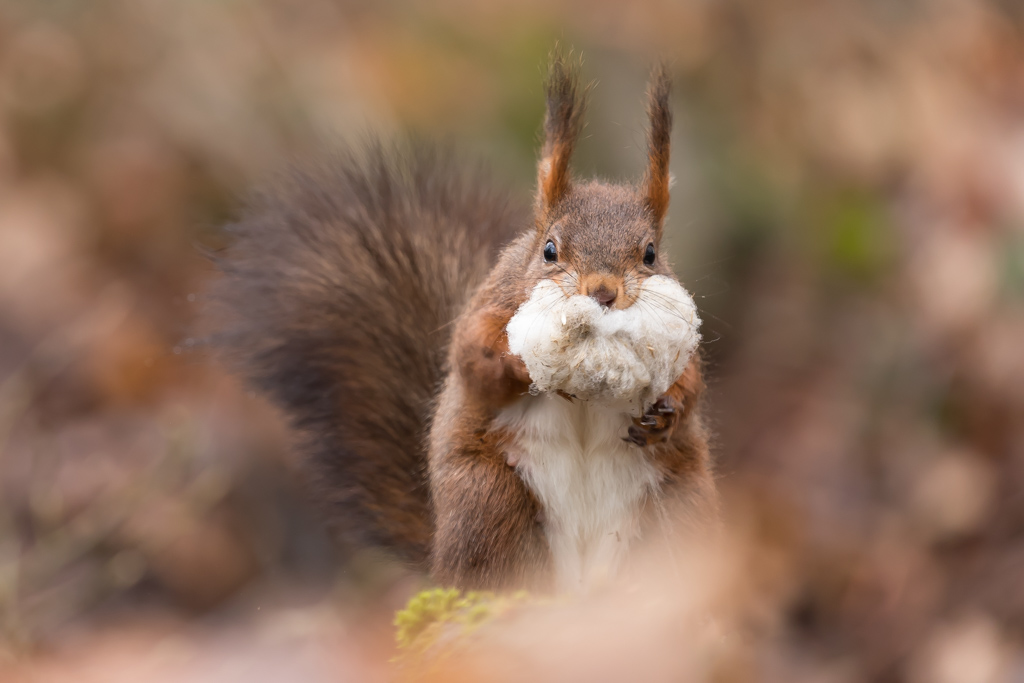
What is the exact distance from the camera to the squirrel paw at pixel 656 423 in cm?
177

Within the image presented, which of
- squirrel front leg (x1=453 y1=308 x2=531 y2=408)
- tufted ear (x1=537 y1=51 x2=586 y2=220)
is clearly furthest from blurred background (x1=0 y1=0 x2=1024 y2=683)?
tufted ear (x1=537 y1=51 x2=586 y2=220)

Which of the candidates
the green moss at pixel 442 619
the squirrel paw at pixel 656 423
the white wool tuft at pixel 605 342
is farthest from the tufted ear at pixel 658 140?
the green moss at pixel 442 619

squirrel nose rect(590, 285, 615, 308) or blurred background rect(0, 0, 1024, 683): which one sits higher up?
blurred background rect(0, 0, 1024, 683)

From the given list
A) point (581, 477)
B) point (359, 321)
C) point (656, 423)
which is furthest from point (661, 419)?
point (359, 321)

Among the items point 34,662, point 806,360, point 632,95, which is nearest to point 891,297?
point 806,360

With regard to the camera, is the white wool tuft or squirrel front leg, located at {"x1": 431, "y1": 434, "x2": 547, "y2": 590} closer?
the white wool tuft

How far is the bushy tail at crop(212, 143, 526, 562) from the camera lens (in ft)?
7.76

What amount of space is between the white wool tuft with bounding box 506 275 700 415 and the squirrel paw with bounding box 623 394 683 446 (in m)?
0.08

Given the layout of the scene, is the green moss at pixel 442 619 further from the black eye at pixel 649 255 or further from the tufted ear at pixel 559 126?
the tufted ear at pixel 559 126

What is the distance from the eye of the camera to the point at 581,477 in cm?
188

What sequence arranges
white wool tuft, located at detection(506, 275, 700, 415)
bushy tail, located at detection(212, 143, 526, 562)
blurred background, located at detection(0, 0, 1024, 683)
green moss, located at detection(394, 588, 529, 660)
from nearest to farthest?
green moss, located at detection(394, 588, 529, 660), white wool tuft, located at detection(506, 275, 700, 415), bushy tail, located at detection(212, 143, 526, 562), blurred background, located at detection(0, 0, 1024, 683)

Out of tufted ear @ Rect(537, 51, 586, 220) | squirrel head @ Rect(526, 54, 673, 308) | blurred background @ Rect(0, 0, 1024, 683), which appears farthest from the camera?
blurred background @ Rect(0, 0, 1024, 683)

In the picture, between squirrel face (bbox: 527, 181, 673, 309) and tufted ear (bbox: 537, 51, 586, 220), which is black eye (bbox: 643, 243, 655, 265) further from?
tufted ear (bbox: 537, 51, 586, 220)

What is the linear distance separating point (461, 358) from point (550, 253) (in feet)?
0.86
